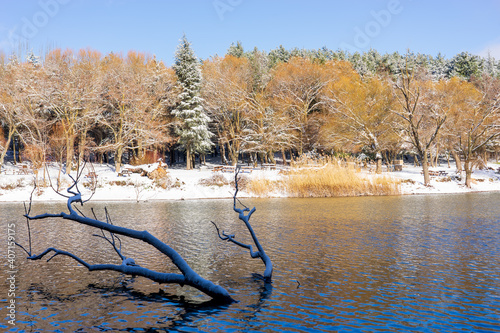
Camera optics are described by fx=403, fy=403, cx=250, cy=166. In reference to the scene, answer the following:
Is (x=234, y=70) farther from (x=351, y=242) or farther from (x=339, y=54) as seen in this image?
(x=351, y=242)

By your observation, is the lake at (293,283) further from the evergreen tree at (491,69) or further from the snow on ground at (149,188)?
the evergreen tree at (491,69)

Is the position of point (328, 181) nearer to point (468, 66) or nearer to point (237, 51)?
point (237, 51)

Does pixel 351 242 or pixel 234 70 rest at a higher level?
pixel 234 70

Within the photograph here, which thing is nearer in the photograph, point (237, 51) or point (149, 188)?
point (149, 188)

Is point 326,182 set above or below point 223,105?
below

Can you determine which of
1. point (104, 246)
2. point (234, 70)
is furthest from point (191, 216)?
point (234, 70)

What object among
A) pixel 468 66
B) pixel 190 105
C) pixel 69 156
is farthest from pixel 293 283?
pixel 468 66

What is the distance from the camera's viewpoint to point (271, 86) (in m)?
53.2

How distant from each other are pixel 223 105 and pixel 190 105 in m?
4.29

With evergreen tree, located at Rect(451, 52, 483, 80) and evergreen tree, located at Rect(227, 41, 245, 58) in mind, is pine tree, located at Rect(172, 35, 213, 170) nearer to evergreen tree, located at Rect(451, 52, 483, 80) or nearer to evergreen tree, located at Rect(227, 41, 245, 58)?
evergreen tree, located at Rect(227, 41, 245, 58)

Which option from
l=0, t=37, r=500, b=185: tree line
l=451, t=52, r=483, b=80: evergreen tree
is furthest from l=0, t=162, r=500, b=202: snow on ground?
l=451, t=52, r=483, b=80: evergreen tree

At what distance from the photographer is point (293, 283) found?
364 inches

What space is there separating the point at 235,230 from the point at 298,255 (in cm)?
506

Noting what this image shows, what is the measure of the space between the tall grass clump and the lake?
46.9ft
